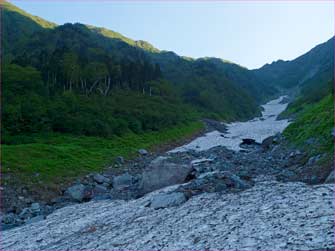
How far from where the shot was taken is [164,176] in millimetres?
32844

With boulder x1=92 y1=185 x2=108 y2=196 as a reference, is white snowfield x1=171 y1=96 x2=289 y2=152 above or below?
above

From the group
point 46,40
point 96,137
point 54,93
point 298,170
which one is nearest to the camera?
point 298,170

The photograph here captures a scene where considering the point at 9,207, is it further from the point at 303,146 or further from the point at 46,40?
the point at 46,40

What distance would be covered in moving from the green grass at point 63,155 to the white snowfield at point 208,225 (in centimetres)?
1304

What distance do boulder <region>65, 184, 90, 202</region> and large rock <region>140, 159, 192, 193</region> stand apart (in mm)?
5934

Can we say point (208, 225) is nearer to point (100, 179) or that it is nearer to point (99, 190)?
point (99, 190)

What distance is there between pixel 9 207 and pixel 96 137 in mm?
29790

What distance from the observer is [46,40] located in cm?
17975

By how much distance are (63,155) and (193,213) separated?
97.3 feet

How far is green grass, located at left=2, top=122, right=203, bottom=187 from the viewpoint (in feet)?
128

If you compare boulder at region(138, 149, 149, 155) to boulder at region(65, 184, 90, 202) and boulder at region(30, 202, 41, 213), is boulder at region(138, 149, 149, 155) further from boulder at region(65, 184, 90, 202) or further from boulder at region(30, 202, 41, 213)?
boulder at region(30, 202, 41, 213)

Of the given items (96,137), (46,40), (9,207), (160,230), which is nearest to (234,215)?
(160,230)

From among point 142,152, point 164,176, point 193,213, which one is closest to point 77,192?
point 164,176

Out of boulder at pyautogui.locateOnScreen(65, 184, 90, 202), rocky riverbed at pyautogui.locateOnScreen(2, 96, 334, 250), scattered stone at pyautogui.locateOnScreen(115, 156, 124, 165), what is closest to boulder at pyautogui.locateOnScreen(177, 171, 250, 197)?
rocky riverbed at pyautogui.locateOnScreen(2, 96, 334, 250)
